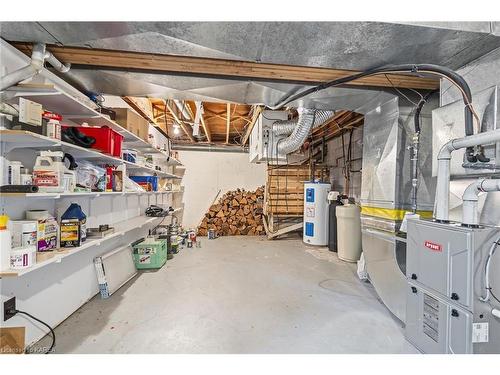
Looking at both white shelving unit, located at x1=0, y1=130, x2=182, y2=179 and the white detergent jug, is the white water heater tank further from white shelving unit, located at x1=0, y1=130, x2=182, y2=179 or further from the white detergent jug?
the white detergent jug

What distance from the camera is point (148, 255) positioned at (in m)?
3.39

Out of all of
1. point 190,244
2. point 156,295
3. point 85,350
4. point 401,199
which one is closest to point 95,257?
point 156,295

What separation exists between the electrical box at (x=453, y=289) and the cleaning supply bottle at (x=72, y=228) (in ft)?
8.26

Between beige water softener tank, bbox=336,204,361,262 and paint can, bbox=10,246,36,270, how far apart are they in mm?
3837

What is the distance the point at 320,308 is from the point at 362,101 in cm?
217

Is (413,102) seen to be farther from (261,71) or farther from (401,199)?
(261,71)

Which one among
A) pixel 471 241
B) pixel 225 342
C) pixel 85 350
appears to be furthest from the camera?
pixel 225 342

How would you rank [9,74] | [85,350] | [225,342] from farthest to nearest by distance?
[225,342]
[85,350]
[9,74]

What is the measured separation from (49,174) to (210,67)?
139 cm

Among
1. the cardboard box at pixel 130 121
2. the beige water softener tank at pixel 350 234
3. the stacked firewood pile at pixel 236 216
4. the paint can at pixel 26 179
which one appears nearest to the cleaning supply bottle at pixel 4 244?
the paint can at pixel 26 179

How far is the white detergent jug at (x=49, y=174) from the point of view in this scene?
5.00 feet

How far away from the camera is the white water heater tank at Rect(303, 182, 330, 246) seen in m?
4.73

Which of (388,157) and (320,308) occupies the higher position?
(388,157)

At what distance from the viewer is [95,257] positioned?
8.29 ft
